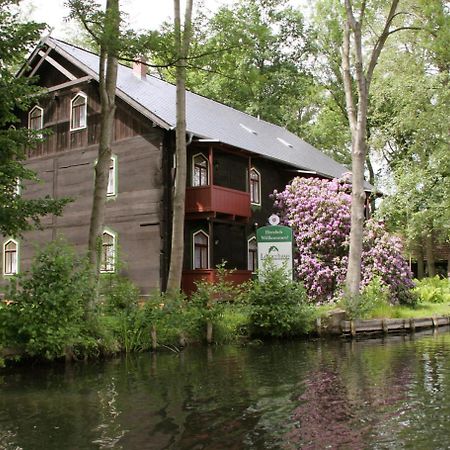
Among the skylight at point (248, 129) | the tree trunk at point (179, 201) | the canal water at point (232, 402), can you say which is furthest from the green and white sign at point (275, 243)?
the skylight at point (248, 129)

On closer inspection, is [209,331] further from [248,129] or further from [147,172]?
[248,129]

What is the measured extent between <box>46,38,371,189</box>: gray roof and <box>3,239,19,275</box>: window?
29.8ft

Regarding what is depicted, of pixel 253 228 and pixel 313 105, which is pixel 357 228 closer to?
pixel 253 228

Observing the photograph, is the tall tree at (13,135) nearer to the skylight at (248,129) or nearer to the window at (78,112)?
the window at (78,112)

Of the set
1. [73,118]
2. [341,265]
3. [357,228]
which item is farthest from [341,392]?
[73,118]

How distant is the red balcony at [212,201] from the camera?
2281 centimetres

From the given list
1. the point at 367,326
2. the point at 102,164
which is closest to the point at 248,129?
the point at 367,326

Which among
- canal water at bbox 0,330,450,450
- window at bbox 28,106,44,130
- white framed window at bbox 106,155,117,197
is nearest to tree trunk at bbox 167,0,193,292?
canal water at bbox 0,330,450,450

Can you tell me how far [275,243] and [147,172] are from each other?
6.81m

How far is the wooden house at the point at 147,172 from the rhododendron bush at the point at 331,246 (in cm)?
233

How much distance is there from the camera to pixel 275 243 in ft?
65.1

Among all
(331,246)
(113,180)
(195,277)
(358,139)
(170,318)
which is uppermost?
(358,139)

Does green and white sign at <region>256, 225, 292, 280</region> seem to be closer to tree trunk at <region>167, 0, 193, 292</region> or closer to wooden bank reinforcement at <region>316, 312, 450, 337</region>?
wooden bank reinforcement at <region>316, 312, 450, 337</region>

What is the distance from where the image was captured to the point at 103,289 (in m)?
15.8
